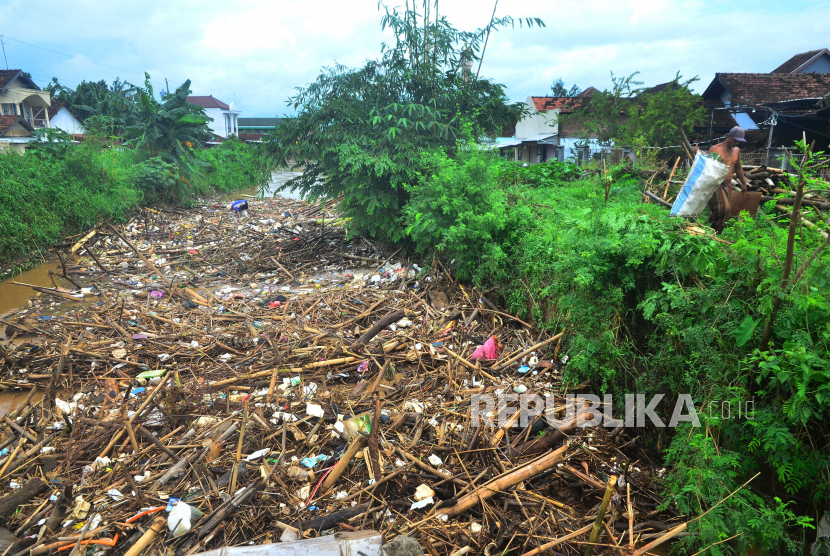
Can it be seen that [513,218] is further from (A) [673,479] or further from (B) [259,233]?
(B) [259,233]

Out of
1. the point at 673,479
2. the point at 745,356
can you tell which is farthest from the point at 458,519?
the point at 745,356

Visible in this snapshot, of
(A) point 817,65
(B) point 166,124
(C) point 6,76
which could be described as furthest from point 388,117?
(A) point 817,65

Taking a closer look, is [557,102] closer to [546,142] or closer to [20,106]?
[546,142]

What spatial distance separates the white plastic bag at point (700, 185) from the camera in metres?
4.46

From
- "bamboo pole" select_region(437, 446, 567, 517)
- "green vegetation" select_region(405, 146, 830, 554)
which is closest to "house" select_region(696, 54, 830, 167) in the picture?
"green vegetation" select_region(405, 146, 830, 554)

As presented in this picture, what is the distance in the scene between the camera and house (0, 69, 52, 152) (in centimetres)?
2147

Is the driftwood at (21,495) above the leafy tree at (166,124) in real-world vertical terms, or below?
below

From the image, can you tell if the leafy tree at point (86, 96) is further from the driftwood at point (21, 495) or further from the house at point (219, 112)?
the driftwood at point (21, 495)

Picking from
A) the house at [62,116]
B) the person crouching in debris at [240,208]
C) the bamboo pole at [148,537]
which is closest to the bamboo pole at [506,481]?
the bamboo pole at [148,537]

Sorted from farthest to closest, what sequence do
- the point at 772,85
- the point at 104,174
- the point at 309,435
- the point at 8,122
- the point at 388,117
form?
the point at 8,122 → the point at 772,85 → the point at 104,174 → the point at 388,117 → the point at 309,435

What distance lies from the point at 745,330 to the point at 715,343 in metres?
0.26

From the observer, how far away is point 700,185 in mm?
4516

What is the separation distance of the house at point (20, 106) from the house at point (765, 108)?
28842 mm

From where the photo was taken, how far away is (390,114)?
791cm
